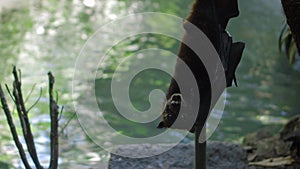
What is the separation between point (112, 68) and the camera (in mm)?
5129

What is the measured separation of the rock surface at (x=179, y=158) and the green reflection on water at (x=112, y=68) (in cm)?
32

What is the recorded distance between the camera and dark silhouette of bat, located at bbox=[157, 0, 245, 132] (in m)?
1.93

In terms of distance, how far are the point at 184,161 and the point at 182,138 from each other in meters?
0.85

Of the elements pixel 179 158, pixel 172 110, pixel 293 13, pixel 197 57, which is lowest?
pixel 179 158

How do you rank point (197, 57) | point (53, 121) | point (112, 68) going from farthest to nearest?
point (112, 68), point (53, 121), point (197, 57)

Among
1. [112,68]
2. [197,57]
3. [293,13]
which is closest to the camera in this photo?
[197,57]

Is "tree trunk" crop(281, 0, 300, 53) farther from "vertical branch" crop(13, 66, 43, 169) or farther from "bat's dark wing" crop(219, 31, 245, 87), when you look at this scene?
"vertical branch" crop(13, 66, 43, 169)

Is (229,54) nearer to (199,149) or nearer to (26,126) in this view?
(199,149)

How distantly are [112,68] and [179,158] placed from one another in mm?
2294

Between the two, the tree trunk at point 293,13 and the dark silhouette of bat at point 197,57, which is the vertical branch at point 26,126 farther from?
the tree trunk at point 293,13

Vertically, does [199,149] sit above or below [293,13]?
below

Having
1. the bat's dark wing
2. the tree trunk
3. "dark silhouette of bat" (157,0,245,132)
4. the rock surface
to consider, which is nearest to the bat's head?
"dark silhouette of bat" (157,0,245,132)

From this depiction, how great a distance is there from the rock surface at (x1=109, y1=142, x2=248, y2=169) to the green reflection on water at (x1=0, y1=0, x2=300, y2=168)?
323 mm

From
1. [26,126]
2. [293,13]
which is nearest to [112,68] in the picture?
[26,126]
